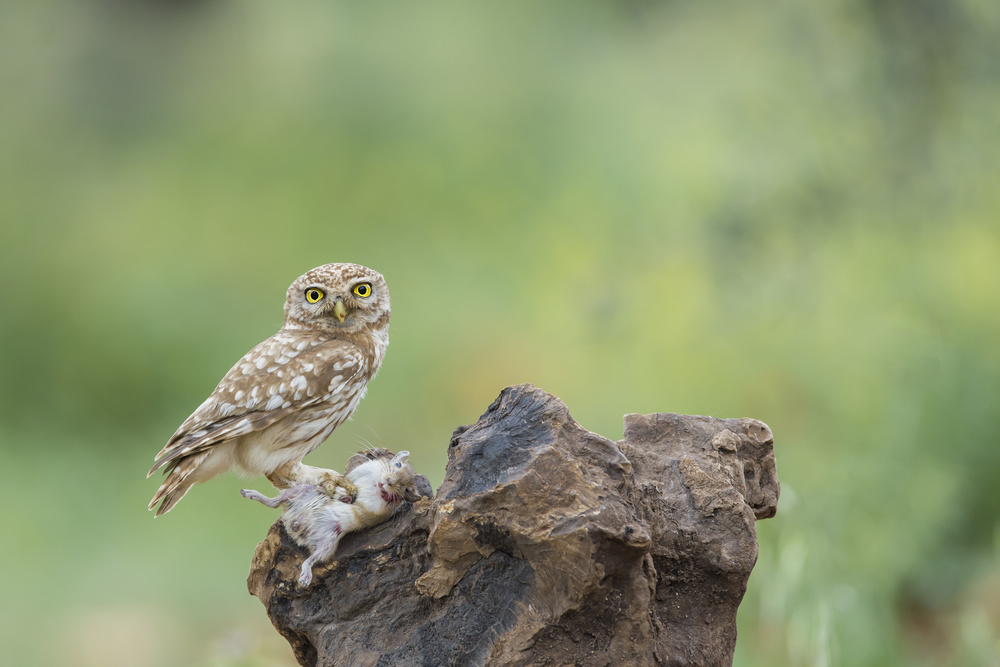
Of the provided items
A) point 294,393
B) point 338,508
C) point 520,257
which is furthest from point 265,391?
point 520,257

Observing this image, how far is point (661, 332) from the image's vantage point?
667 centimetres

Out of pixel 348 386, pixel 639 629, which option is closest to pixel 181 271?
pixel 348 386

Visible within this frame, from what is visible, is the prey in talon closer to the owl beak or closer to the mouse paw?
the mouse paw

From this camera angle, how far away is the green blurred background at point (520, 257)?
16.0 ft

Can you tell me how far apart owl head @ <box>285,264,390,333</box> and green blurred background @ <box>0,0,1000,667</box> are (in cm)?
111

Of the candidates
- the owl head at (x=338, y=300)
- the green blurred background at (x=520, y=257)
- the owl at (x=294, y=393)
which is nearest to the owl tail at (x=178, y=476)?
the owl at (x=294, y=393)

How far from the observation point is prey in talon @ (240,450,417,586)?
2.38 metres

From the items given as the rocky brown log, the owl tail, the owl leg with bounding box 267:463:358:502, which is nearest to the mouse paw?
the owl leg with bounding box 267:463:358:502

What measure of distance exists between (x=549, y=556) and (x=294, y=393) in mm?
1018

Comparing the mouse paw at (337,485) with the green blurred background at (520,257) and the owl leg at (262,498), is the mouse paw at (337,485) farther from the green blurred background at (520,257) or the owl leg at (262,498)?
the green blurred background at (520,257)

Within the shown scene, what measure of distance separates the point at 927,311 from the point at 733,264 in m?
1.15

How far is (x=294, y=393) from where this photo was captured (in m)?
2.69

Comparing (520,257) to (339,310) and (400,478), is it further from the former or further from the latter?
(400,478)

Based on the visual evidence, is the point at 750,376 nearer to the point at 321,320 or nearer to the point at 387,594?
the point at 321,320
